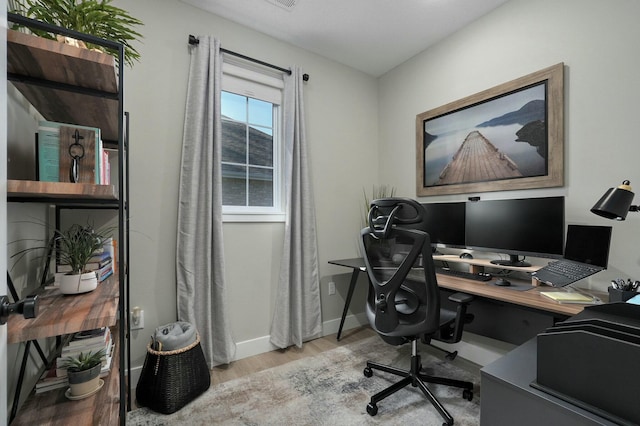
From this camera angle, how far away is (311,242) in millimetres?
2592

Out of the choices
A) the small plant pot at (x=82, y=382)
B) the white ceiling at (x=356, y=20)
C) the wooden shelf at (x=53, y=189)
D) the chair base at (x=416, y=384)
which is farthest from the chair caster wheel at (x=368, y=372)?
the white ceiling at (x=356, y=20)

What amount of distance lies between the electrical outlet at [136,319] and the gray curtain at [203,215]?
0.80 ft

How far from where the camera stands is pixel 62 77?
3.39ft

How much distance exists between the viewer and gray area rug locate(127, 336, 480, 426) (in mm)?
1593

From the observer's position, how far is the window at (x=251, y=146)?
7.88 feet

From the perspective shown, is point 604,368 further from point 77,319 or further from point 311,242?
point 311,242

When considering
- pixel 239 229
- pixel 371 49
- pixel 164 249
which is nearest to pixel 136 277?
pixel 164 249

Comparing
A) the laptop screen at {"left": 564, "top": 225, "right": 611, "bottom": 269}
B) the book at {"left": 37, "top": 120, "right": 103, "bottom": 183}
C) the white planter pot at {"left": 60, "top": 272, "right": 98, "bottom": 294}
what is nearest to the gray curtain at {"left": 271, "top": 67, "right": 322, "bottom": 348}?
the white planter pot at {"left": 60, "top": 272, "right": 98, "bottom": 294}

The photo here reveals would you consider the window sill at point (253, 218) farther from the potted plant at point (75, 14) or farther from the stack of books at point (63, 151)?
the potted plant at point (75, 14)

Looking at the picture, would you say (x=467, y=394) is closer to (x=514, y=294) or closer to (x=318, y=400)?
(x=514, y=294)

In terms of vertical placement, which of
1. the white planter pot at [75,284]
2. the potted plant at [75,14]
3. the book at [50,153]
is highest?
the potted plant at [75,14]

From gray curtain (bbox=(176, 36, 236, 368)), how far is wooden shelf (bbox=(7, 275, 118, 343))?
0.92 meters

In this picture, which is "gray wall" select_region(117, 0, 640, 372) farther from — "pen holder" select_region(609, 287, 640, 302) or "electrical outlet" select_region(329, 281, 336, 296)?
"pen holder" select_region(609, 287, 640, 302)

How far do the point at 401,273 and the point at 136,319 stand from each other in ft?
5.78
